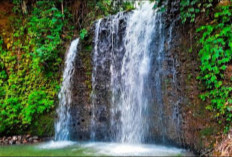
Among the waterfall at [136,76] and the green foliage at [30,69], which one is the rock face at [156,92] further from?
the green foliage at [30,69]

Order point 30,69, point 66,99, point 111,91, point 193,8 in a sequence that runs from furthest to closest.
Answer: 1. point 30,69
2. point 66,99
3. point 111,91
4. point 193,8

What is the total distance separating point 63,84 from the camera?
20.7 feet

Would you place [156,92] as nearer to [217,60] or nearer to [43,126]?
[217,60]

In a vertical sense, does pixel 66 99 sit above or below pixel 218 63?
below

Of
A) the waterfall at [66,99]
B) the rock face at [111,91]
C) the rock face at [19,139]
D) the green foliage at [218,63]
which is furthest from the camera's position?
the waterfall at [66,99]

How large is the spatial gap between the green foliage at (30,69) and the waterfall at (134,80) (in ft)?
5.01

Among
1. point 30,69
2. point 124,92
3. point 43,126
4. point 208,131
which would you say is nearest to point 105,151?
point 124,92

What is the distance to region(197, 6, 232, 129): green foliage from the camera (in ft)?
11.4

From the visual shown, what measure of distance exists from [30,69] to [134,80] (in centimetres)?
357

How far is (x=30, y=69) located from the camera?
655 centimetres

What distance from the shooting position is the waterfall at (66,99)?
19.3 feet

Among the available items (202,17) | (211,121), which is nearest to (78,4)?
(202,17)

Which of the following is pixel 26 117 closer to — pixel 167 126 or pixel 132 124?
pixel 132 124

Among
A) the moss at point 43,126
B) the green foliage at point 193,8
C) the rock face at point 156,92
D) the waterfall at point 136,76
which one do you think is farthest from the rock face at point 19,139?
the green foliage at point 193,8
